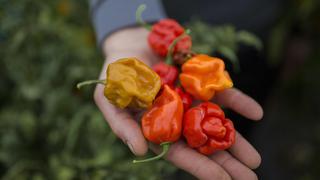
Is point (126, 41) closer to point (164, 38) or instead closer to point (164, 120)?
point (164, 38)

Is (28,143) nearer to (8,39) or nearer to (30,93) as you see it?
(30,93)

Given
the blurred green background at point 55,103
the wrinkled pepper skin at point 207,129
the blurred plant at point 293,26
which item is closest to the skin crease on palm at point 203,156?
the wrinkled pepper skin at point 207,129

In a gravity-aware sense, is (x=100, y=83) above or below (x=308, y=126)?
above

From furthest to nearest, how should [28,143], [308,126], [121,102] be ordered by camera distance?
[308,126] → [28,143] → [121,102]

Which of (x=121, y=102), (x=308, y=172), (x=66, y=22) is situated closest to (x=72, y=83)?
(x=66, y=22)

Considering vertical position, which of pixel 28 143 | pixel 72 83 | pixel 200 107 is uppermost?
pixel 200 107

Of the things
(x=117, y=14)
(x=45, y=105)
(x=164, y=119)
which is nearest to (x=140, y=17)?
(x=117, y=14)
